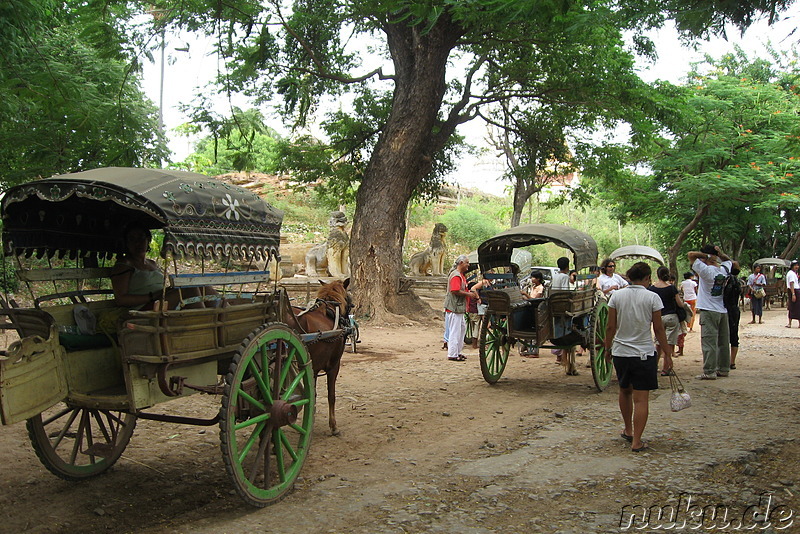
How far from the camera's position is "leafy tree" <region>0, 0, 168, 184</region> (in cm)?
844

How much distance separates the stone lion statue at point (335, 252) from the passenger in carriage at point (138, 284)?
16887 millimetres

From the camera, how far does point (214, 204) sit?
485cm

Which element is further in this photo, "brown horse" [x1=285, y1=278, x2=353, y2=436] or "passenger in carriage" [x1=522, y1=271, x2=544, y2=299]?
"passenger in carriage" [x1=522, y1=271, x2=544, y2=299]

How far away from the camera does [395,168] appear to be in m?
16.6

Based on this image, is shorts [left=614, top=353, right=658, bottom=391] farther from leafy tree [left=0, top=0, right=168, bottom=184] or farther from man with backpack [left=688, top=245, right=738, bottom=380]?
leafy tree [left=0, top=0, right=168, bottom=184]

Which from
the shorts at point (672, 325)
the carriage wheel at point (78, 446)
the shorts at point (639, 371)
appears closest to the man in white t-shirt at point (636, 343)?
the shorts at point (639, 371)

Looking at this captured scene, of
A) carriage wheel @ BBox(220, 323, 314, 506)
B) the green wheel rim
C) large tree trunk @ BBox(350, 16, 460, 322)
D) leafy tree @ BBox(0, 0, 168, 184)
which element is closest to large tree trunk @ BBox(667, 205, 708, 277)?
large tree trunk @ BBox(350, 16, 460, 322)

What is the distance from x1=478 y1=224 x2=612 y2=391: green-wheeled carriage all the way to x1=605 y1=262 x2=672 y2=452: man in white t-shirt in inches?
103

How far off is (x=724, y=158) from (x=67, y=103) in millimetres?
23649

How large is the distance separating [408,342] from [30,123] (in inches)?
323

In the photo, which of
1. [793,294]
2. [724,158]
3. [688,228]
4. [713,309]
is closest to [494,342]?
[713,309]

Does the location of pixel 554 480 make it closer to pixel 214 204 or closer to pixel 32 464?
pixel 214 204

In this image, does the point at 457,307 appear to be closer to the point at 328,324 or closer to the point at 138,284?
the point at 328,324

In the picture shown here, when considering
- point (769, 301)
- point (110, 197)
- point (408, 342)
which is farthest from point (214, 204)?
point (769, 301)
